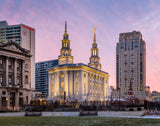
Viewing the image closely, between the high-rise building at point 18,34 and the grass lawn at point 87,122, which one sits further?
the high-rise building at point 18,34

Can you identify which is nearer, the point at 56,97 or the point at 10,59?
the point at 10,59

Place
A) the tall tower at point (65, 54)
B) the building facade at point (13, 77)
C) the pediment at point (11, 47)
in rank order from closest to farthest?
the building facade at point (13, 77), the pediment at point (11, 47), the tall tower at point (65, 54)

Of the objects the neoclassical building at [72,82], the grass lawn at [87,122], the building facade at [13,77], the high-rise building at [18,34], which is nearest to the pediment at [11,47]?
the building facade at [13,77]

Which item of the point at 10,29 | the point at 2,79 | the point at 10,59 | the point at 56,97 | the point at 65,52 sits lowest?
the point at 56,97

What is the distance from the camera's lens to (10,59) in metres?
75.2

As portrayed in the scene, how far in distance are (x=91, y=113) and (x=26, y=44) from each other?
14615cm

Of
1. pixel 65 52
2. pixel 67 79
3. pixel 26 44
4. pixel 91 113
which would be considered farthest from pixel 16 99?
pixel 26 44

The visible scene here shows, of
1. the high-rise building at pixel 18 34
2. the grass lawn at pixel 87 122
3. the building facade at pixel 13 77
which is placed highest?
the high-rise building at pixel 18 34

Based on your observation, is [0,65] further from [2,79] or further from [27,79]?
[27,79]

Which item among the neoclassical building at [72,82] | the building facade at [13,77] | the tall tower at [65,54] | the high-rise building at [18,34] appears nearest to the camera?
the building facade at [13,77]

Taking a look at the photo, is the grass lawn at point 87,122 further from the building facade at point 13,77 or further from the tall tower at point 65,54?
the tall tower at point 65,54

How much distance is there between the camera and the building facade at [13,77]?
7156cm

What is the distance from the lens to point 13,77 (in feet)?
248

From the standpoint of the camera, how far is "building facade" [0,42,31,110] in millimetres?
71562
